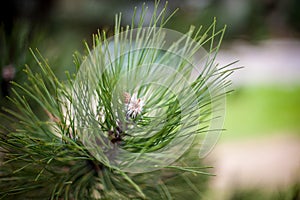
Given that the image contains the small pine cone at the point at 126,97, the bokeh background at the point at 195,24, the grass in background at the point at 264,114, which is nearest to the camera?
the small pine cone at the point at 126,97

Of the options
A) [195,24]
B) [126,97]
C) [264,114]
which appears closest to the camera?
[126,97]

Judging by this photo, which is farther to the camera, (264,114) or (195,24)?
(264,114)

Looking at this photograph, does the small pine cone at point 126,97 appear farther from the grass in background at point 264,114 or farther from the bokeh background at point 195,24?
the grass in background at point 264,114

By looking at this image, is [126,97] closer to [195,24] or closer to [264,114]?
[195,24]

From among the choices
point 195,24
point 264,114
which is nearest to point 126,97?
point 195,24

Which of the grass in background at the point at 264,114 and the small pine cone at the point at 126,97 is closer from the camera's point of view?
the small pine cone at the point at 126,97

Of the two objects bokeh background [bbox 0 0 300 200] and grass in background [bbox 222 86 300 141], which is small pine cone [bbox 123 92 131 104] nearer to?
bokeh background [bbox 0 0 300 200]

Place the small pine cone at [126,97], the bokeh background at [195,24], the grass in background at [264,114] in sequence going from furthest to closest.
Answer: the grass in background at [264,114], the bokeh background at [195,24], the small pine cone at [126,97]

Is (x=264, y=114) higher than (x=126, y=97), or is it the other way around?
(x=264, y=114)

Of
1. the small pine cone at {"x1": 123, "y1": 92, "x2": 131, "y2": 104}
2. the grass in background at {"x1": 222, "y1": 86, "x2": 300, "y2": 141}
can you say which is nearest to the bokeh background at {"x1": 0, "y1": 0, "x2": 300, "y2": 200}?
the small pine cone at {"x1": 123, "y1": 92, "x2": 131, "y2": 104}

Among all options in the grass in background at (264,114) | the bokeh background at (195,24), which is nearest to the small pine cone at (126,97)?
the bokeh background at (195,24)

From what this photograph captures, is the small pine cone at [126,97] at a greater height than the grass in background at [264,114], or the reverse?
the grass in background at [264,114]
